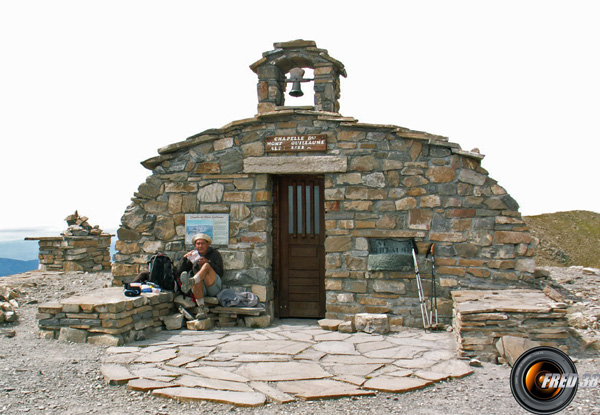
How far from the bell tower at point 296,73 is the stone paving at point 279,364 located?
3851mm

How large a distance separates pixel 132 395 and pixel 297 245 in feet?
14.6

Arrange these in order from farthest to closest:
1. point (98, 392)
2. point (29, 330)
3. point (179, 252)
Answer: point (179, 252) < point (29, 330) < point (98, 392)

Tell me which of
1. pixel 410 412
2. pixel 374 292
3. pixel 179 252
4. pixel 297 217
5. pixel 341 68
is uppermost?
pixel 341 68

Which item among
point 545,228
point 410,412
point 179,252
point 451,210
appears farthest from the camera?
point 545,228

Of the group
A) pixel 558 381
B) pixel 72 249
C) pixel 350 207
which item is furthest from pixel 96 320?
pixel 72 249

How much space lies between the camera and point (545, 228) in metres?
20.1

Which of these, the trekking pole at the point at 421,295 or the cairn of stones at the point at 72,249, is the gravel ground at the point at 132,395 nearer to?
the trekking pole at the point at 421,295

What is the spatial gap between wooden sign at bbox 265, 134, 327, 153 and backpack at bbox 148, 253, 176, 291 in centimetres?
241

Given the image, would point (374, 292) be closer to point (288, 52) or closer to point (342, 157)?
point (342, 157)

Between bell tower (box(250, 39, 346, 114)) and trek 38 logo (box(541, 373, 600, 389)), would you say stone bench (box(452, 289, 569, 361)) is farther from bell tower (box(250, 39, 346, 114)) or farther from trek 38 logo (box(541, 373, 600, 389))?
bell tower (box(250, 39, 346, 114))

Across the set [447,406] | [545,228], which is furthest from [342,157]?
[545,228]

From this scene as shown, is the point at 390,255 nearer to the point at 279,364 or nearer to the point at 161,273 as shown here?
the point at 279,364

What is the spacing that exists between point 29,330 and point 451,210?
20.9 ft

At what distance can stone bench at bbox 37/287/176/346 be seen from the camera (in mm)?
6328
